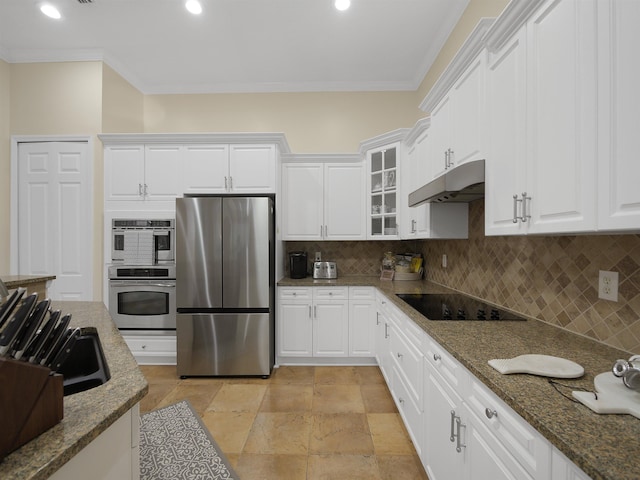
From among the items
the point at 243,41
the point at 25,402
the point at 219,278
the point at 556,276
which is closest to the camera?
the point at 25,402

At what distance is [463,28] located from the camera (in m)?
2.57

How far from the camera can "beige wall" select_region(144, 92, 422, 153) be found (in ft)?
12.6

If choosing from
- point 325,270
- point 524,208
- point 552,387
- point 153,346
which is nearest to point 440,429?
point 552,387

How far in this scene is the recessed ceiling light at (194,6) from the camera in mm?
2578

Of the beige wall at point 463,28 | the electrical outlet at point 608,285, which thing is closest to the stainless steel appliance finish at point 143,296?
the electrical outlet at point 608,285

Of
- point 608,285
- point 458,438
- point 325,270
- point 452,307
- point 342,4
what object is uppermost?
point 342,4

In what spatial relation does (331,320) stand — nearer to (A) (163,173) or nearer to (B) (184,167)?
(B) (184,167)

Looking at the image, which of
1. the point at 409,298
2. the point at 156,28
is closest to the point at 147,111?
the point at 156,28

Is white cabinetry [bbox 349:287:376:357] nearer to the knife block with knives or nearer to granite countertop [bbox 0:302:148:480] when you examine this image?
granite countertop [bbox 0:302:148:480]

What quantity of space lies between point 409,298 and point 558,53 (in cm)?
174

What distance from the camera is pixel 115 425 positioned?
776 mm

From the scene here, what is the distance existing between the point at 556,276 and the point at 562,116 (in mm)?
852

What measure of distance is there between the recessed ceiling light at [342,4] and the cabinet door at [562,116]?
6.02 feet

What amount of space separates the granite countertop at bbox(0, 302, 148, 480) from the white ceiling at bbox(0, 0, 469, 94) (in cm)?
296
